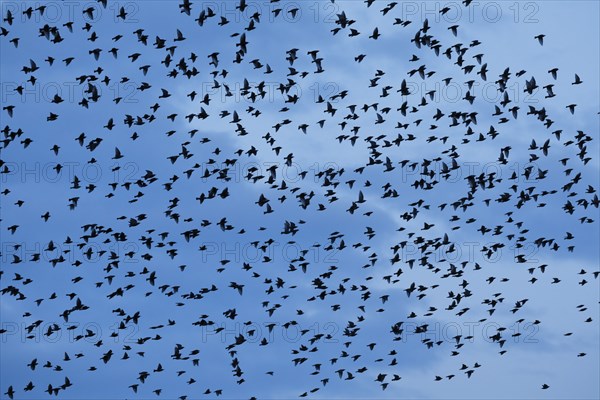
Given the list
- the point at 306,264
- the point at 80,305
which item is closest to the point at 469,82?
the point at 306,264

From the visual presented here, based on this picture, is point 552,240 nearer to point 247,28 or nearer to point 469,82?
point 469,82

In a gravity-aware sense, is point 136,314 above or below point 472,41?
below

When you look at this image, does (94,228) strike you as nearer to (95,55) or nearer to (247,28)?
(95,55)

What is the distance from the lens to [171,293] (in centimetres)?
8725

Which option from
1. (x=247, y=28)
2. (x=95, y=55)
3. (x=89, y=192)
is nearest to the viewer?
(x=247, y=28)

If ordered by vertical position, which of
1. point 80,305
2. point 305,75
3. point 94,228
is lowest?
point 80,305

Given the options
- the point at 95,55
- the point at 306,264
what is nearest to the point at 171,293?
the point at 306,264

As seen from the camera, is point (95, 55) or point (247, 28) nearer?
point (247, 28)

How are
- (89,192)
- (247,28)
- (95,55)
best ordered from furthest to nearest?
(89,192)
(95,55)
(247,28)

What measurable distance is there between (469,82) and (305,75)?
10.8m

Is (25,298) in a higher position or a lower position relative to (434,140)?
lower

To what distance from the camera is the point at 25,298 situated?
287ft

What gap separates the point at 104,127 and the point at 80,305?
11862 millimetres

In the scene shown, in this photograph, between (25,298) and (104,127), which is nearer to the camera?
(104,127)
